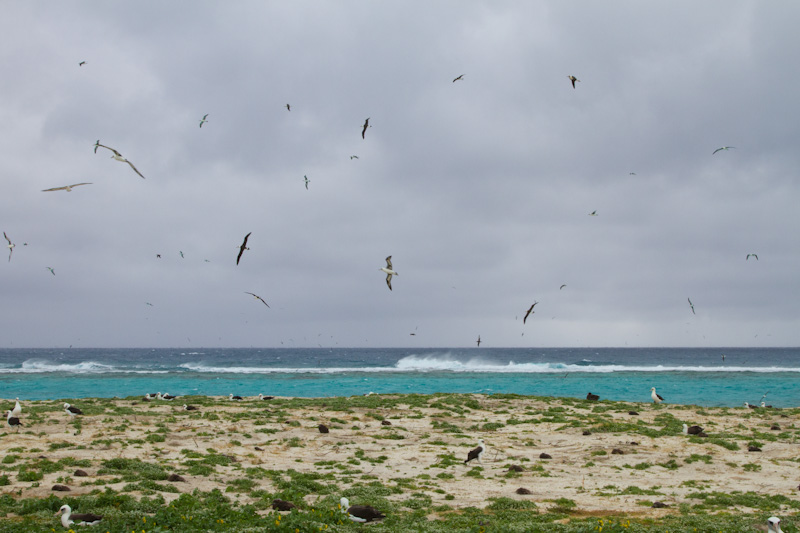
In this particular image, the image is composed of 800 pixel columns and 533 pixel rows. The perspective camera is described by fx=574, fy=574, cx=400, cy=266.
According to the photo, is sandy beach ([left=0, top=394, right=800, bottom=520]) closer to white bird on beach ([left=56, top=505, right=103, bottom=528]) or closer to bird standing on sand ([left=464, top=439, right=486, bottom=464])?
bird standing on sand ([left=464, top=439, right=486, bottom=464])

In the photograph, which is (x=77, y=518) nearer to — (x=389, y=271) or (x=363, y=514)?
(x=363, y=514)

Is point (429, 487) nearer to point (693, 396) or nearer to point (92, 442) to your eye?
point (92, 442)

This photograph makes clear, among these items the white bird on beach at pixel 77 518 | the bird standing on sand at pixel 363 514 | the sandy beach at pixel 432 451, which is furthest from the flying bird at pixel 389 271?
the white bird on beach at pixel 77 518

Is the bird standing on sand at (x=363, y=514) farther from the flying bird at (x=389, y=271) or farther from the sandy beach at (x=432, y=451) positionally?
the flying bird at (x=389, y=271)

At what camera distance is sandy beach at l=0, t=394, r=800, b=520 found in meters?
14.9

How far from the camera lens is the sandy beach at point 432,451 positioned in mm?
14938

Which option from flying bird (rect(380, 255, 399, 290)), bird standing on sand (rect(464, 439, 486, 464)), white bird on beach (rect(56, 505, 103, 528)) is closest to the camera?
white bird on beach (rect(56, 505, 103, 528))

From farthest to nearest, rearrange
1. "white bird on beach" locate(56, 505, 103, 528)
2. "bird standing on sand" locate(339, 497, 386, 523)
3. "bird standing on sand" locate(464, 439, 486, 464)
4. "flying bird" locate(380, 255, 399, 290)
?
1. "flying bird" locate(380, 255, 399, 290)
2. "bird standing on sand" locate(464, 439, 486, 464)
3. "bird standing on sand" locate(339, 497, 386, 523)
4. "white bird on beach" locate(56, 505, 103, 528)

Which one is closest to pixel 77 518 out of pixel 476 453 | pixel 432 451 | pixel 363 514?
pixel 363 514

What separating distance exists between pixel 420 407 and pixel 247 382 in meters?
44.6

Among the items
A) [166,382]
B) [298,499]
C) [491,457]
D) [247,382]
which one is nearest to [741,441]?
[491,457]

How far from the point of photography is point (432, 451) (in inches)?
822

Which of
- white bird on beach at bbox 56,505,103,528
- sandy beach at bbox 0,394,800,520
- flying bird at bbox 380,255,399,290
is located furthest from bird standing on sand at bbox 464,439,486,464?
white bird on beach at bbox 56,505,103,528

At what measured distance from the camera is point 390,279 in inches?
858
